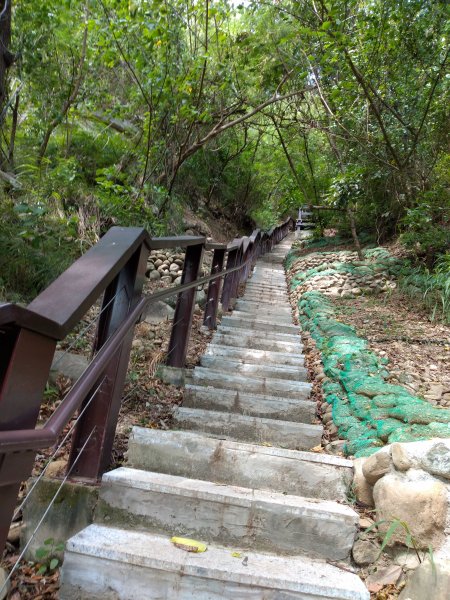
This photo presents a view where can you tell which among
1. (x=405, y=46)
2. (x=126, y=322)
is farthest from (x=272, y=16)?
(x=126, y=322)

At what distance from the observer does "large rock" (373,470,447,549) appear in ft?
5.52

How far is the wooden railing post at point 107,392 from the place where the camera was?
1845 mm

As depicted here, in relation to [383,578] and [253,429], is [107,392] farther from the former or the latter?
[383,578]

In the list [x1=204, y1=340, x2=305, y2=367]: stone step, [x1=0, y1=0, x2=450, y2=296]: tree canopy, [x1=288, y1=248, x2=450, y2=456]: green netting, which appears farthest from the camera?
[x1=0, y1=0, x2=450, y2=296]: tree canopy

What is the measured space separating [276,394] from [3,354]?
102 inches

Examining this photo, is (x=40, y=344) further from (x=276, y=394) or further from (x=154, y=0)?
(x=154, y=0)

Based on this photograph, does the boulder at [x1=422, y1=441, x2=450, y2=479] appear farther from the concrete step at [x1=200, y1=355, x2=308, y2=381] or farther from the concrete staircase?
the concrete step at [x1=200, y1=355, x2=308, y2=381]

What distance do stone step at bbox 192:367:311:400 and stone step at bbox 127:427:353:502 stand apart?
1.03m

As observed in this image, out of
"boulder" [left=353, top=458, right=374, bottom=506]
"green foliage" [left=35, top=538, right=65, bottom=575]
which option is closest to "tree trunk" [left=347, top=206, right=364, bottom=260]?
"boulder" [left=353, top=458, right=374, bottom=506]

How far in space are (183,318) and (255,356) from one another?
98cm

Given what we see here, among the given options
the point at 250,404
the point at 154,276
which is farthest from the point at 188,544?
the point at 154,276

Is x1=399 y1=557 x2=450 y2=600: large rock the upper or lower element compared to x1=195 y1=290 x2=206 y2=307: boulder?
lower

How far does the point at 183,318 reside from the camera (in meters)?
3.34

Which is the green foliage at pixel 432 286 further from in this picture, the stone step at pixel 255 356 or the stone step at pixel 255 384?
the stone step at pixel 255 384
